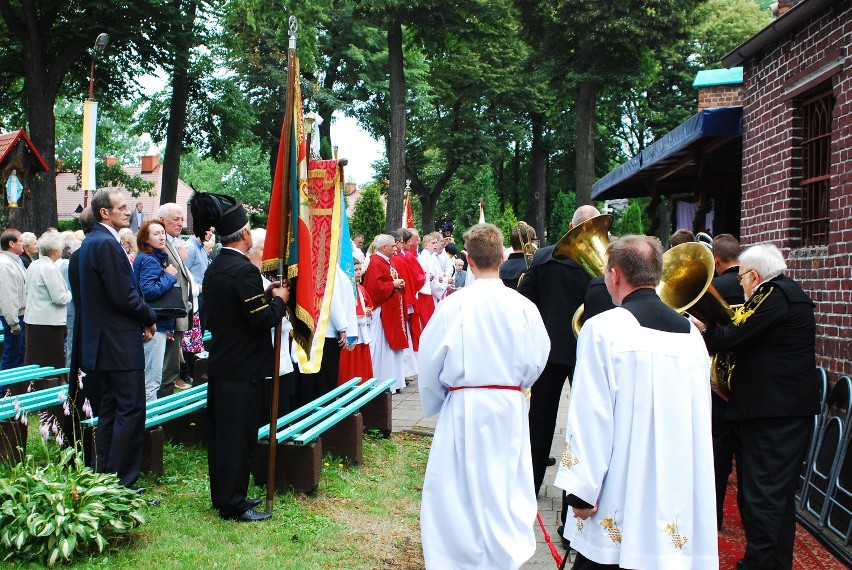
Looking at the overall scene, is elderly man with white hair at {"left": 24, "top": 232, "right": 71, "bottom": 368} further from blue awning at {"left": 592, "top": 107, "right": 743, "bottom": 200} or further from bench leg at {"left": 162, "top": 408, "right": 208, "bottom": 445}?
blue awning at {"left": 592, "top": 107, "right": 743, "bottom": 200}

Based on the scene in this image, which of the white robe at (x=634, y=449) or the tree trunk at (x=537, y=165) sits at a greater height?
the tree trunk at (x=537, y=165)

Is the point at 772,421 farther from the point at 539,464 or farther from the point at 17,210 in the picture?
the point at 17,210

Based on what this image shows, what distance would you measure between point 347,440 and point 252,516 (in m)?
1.82

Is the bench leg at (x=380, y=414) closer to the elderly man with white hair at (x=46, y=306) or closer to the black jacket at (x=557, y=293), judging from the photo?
the black jacket at (x=557, y=293)

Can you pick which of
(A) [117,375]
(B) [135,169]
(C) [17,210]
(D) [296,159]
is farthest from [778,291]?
(B) [135,169]

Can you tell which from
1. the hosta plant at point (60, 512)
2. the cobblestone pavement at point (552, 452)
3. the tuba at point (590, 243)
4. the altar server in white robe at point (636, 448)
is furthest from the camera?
the tuba at point (590, 243)

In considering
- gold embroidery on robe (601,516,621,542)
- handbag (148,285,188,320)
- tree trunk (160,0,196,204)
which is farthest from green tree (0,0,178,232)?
gold embroidery on robe (601,516,621,542)

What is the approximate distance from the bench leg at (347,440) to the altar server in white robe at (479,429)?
9.68 ft

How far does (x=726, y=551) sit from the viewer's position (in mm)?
5871

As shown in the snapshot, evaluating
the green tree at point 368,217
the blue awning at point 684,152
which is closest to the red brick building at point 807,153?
the blue awning at point 684,152

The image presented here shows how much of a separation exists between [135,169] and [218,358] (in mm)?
77790

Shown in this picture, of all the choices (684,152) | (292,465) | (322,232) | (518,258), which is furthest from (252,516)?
(684,152)

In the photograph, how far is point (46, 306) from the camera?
976 centimetres

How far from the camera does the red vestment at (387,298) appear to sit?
11336mm
